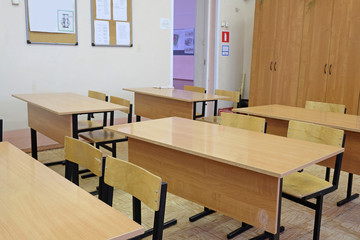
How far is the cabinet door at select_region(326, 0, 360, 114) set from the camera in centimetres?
483

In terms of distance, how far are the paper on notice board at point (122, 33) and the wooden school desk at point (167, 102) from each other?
0.94 m

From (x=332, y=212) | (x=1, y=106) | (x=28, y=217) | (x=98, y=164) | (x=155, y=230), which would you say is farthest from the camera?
(x=1, y=106)

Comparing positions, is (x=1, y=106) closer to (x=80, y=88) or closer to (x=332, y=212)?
(x=80, y=88)

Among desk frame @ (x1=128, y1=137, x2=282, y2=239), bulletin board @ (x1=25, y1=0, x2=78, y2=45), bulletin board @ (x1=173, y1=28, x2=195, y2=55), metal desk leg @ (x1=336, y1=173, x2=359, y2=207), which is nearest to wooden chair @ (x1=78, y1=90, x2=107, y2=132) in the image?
bulletin board @ (x1=25, y1=0, x2=78, y2=45)

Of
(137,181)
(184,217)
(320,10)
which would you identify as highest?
(320,10)

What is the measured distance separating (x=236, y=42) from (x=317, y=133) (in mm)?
4651

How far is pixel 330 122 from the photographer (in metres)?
2.97

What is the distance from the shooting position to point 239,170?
6.46 feet

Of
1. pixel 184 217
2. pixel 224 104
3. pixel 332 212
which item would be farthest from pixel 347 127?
pixel 224 104

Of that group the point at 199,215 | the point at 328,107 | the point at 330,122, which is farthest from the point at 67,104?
the point at 328,107

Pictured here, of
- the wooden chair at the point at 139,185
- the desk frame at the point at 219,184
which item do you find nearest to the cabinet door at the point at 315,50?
the desk frame at the point at 219,184

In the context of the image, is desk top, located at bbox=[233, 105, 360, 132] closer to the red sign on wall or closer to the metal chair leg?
the metal chair leg

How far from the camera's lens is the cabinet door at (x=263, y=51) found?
19.0ft

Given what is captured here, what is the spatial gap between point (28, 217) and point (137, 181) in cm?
47
